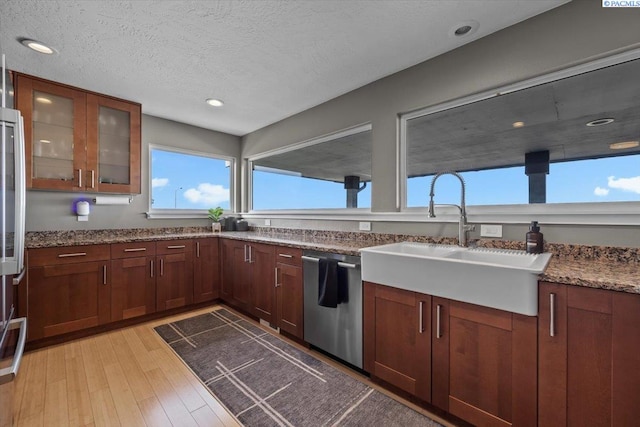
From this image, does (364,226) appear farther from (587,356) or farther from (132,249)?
(132,249)

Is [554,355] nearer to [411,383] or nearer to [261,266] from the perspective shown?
[411,383]

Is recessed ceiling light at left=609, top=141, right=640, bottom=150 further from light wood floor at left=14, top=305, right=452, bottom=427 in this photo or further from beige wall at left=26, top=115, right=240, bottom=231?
beige wall at left=26, top=115, right=240, bottom=231

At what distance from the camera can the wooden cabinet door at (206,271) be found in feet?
10.8

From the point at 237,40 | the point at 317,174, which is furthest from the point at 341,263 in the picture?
the point at 237,40

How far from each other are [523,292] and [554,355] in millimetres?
287

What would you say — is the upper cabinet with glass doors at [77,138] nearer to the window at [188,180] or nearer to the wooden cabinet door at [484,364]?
the window at [188,180]

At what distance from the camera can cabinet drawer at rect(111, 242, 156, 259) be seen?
273 centimetres

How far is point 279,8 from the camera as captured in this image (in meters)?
1.67

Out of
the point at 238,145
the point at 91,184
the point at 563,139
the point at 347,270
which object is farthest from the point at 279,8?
the point at 238,145

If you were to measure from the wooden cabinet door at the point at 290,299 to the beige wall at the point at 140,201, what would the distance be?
199 centimetres

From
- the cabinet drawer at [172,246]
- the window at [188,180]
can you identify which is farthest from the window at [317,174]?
the cabinet drawer at [172,246]

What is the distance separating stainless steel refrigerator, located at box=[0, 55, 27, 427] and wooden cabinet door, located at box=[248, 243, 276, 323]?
5.47 ft

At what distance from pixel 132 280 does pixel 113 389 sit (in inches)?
49.6

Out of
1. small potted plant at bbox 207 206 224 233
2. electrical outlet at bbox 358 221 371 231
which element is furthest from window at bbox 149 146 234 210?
electrical outlet at bbox 358 221 371 231
